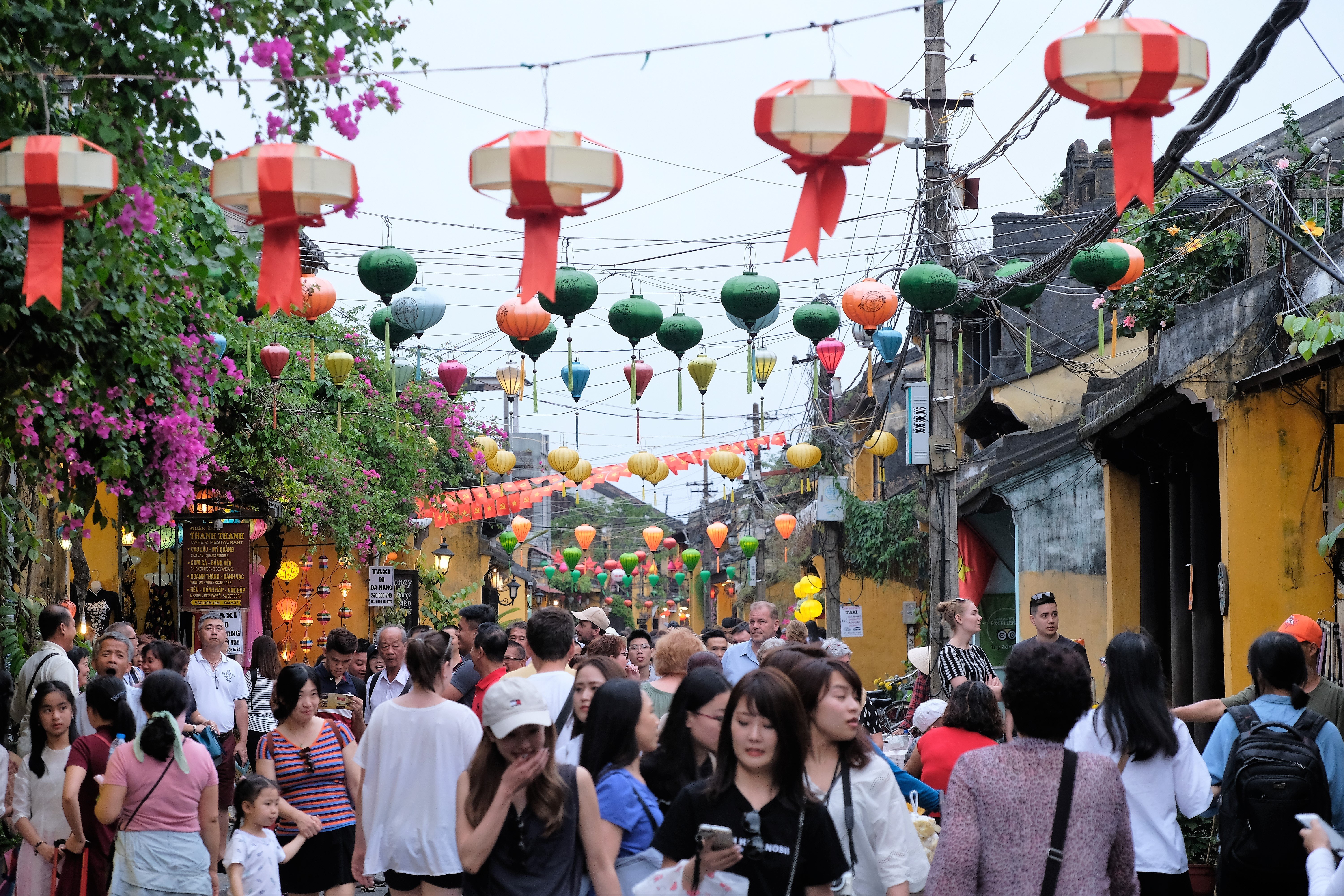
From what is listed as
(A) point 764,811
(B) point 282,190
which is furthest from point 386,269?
(A) point 764,811

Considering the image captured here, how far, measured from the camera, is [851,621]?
22172 millimetres

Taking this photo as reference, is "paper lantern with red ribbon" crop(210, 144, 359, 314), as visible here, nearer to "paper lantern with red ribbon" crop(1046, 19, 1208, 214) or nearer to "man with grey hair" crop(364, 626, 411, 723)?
"paper lantern with red ribbon" crop(1046, 19, 1208, 214)

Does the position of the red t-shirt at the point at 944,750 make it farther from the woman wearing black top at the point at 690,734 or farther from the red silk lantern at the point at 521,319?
the red silk lantern at the point at 521,319

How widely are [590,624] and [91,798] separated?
6738 mm

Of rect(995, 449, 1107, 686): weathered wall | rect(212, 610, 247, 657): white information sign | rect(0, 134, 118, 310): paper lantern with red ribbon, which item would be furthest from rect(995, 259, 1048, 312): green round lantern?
rect(212, 610, 247, 657): white information sign

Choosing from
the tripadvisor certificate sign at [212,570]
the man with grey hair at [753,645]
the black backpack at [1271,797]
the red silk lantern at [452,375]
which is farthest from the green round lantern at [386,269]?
the tripadvisor certificate sign at [212,570]

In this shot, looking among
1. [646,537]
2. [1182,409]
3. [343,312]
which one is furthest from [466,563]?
[1182,409]

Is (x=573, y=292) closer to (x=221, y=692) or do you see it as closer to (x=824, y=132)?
(x=221, y=692)

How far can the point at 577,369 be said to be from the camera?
1522cm

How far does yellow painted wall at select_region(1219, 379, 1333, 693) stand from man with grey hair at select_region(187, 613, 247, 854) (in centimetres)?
764

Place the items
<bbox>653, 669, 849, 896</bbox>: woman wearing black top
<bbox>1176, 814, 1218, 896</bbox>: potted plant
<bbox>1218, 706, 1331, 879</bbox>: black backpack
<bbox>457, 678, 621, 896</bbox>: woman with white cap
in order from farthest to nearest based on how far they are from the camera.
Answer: <bbox>1176, 814, 1218, 896</bbox>: potted plant
<bbox>1218, 706, 1331, 879</bbox>: black backpack
<bbox>457, 678, 621, 896</bbox>: woman with white cap
<bbox>653, 669, 849, 896</bbox>: woman wearing black top

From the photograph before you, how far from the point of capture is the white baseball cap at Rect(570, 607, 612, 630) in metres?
12.8

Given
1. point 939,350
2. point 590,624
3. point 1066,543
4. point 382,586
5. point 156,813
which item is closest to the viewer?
point 156,813

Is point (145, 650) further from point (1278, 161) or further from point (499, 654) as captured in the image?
point (1278, 161)
